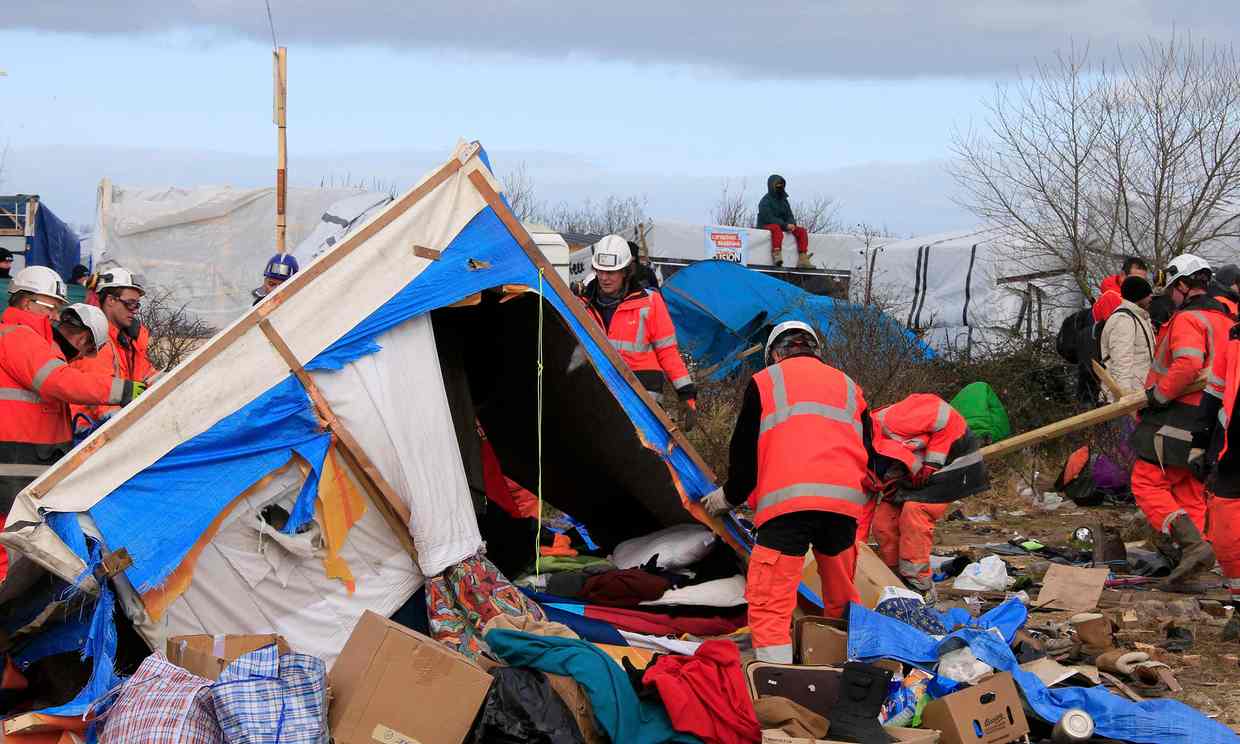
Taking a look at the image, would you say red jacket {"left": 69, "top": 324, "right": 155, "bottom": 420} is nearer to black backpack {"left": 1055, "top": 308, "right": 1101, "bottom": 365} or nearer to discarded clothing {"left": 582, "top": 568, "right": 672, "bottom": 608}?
discarded clothing {"left": 582, "top": 568, "right": 672, "bottom": 608}

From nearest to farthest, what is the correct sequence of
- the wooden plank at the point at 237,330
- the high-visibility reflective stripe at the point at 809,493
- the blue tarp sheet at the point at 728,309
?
the wooden plank at the point at 237,330, the high-visibility reflective stripe at the point at 809,493, the blue tarp sheet at the point at 728,309

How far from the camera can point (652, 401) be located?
639 cm

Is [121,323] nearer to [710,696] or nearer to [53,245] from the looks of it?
[710,696]

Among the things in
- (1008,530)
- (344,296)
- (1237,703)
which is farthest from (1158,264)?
(344,296)

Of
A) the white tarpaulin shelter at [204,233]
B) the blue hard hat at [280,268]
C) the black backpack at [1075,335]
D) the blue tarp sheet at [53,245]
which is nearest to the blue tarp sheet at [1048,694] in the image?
the blue hard hat at [280,268]

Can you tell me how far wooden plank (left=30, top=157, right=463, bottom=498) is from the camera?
5051 mm

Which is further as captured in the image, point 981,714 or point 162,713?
point 981,714

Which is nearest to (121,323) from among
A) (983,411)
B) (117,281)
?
(117,281)

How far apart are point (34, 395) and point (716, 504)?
346 cm

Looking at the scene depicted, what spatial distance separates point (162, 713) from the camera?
4.39m

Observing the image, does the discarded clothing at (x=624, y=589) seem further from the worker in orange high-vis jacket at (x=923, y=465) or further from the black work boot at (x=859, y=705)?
the black work boot at (x=859, y=705)

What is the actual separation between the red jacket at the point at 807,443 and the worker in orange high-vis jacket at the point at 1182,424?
106 inches

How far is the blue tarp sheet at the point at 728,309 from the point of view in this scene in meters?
13.6

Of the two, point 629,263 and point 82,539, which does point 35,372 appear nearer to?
point 82,539
